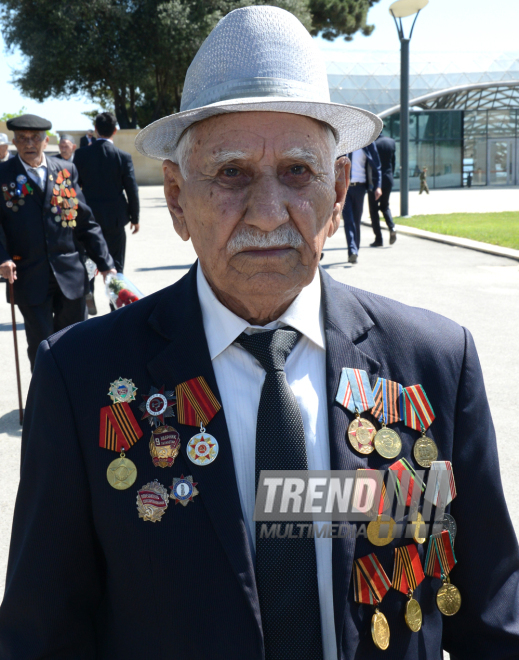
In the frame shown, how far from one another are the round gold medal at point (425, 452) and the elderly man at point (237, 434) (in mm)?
17

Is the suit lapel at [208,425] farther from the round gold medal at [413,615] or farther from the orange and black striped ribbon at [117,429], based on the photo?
the round gold medal at [413,615]

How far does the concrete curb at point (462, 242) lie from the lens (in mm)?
11377

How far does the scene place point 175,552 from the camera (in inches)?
57.4

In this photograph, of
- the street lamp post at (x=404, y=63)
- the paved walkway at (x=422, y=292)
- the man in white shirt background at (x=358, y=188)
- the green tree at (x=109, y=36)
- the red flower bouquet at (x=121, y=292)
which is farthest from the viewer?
the green tree at (x=109, y=36)

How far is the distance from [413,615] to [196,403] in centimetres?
66

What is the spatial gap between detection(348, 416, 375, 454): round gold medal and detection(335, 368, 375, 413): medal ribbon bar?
0.09 ft

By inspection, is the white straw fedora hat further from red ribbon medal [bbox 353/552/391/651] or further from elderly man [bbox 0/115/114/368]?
A: elderly man [bbox 0/115/114/368]

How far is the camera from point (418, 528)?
1.60 metres

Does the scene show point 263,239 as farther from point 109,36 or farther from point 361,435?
point 109,36

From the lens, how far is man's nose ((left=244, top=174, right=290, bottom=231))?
1.53 metres

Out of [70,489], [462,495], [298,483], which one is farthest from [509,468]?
[70,489]

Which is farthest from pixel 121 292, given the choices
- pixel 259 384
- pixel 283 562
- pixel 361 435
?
pixel 283 562

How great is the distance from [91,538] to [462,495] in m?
0.84

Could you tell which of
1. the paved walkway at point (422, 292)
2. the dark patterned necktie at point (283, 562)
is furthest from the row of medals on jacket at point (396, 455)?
the paved walkway at point (422, 292)
